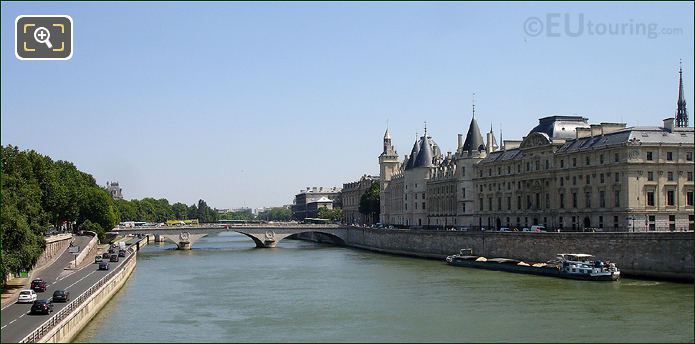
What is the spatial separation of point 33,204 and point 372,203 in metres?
112

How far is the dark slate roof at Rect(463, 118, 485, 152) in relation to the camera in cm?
11638

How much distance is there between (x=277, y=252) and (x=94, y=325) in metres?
73.4

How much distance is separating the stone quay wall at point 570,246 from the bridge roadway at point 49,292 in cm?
3566

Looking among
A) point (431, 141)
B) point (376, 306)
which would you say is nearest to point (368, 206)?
point (431, 141)

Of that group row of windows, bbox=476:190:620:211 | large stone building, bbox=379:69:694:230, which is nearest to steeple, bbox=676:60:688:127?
large stone building, bbox=379:69:694:230

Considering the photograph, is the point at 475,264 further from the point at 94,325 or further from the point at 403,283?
the point at 94,325

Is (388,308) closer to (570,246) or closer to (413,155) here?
(570,246)

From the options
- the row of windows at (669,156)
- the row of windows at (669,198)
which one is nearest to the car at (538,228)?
the row of windows at (669,198)

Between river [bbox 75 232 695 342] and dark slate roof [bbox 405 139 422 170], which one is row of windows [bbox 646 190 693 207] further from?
dark slate roof [bbox 405 139 422 170]

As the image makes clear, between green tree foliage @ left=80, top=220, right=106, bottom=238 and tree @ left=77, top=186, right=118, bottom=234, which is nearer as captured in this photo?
green tree foliage @ left=80, top=220, right=106, bottom=238

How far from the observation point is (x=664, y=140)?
257 feet

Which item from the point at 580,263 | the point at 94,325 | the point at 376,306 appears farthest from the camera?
the point at 580,263

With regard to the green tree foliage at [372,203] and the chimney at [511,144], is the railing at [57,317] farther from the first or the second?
the green tree foliage at [372,203]

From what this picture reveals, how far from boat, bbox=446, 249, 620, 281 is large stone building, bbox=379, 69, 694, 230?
910cm
